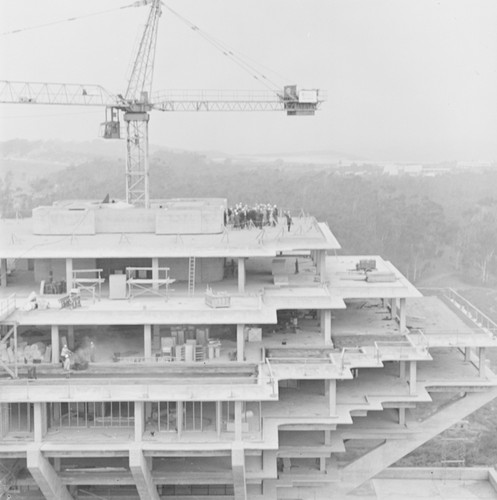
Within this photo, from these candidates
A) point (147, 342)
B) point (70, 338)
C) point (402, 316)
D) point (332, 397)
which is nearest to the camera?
point (332, 397)

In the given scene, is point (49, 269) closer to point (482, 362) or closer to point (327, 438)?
point (327, 438)

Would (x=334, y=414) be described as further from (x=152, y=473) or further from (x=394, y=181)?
(x=394, y=181)

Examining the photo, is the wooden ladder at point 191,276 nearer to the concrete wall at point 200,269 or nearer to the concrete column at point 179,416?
the concrete wall at point 200,269

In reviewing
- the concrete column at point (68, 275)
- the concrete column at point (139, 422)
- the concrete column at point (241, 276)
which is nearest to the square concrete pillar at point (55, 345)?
the concrete column at point (68, 275)

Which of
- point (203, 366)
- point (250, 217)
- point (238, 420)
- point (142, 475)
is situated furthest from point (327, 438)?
point (250, 217)

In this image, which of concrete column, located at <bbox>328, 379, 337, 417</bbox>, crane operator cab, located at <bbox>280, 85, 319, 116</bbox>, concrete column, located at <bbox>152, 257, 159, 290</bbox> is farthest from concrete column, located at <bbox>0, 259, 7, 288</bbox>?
crane operator cab, located at <bbox>280, 85, 319, 116</bbox>
